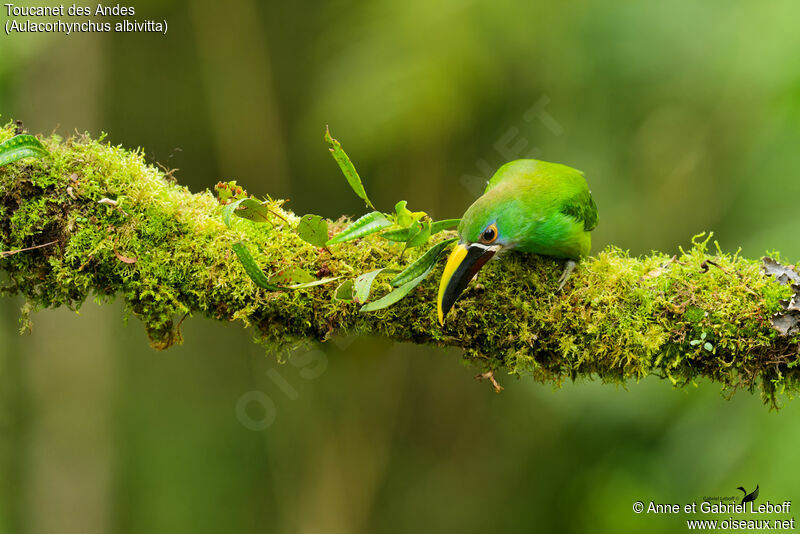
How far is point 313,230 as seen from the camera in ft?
6.09

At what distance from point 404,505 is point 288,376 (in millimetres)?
1294

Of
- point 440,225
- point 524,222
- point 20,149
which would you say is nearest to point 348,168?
point 440,225

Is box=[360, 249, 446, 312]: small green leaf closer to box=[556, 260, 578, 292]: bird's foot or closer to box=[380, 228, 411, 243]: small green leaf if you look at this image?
box=[380, 228, 411, 243]: small green leaf

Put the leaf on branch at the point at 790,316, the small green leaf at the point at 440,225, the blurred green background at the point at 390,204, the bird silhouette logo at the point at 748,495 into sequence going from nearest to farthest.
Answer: the leaf on branch at the point at 790,316 < the small green leaf at the point at 440,225 < the bird silhouette logo at the point at 748,495 < the blurred green background at the point at 390,204

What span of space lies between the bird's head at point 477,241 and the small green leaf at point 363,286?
0.19 metres

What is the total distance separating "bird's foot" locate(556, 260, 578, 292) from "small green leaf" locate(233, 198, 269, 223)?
2.87 feet

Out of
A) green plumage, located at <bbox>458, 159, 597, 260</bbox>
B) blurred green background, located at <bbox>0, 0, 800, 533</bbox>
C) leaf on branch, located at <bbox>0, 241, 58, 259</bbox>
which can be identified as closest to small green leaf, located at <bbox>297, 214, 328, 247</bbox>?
green plumage, located at <bbox>458, 159, 597, 260</bbox>

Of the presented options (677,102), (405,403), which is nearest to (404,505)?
(405,403)

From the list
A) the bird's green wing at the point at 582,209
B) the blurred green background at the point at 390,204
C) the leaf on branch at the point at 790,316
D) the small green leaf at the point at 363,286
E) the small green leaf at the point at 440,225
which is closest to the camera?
the small green leaf at the point at 363,286

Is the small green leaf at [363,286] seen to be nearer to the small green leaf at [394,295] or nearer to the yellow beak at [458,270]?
the small green leaf at [394,295]

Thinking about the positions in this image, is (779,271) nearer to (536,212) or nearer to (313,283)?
(536,212)

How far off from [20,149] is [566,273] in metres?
1.58

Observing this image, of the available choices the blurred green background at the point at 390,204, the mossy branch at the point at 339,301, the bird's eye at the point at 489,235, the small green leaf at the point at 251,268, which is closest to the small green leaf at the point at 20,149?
the mossy branch at the point at 339,301

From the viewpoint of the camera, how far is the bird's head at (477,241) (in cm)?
181
